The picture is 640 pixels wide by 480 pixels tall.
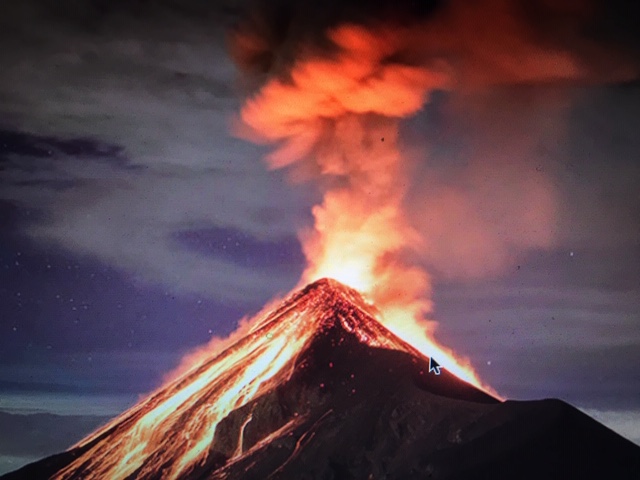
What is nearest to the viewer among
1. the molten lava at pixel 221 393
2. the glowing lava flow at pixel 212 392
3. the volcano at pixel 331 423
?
the volcano at pixel 331 423

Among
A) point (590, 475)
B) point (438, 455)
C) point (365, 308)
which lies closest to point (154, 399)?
point (365, 308)

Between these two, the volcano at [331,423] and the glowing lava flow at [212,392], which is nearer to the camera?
the volcano at [331,423]

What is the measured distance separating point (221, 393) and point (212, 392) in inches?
62.8

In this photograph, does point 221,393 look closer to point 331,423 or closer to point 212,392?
point 212,392

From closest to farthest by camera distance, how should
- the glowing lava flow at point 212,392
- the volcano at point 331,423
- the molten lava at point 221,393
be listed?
the volcano at point 331,423 → the molten lava at point 221,393 → the glowing lava flow at point 212,392

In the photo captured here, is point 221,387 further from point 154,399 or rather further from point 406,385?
point 406,385

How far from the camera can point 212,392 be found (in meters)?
91.3

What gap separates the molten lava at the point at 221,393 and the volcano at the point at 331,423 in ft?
0.52

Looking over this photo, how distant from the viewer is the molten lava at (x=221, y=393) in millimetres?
83000

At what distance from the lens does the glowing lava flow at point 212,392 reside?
3312 inches

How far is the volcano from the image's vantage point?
234 feet

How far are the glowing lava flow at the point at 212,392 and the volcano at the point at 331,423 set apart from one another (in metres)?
0.16

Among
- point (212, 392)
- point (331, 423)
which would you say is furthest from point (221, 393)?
point (331, 423)

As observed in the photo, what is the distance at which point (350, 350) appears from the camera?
90.6 m
